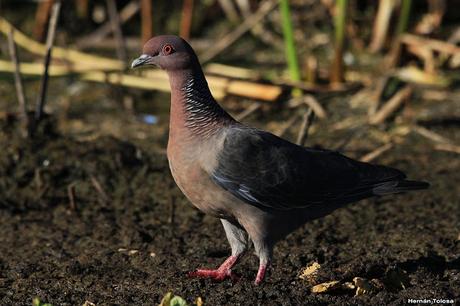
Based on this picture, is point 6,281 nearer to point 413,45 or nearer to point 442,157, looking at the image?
point 442,157

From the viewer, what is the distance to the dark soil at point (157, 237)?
4.29 m

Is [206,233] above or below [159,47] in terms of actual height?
below

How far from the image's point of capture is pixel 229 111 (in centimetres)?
733

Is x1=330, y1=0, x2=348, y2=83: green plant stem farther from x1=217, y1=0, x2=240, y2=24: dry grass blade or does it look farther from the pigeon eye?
the pigeon eye

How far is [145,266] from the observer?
471 centimetres

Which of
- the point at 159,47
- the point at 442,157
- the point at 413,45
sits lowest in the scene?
the point at 442,157

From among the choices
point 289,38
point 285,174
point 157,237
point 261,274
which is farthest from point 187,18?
point 261,274

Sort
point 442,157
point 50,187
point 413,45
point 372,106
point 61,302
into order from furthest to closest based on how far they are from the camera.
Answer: point 413,45 → point 372,106 → point 442,157 → point 50,187 → point 61,302

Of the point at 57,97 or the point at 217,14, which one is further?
the point at 217,14

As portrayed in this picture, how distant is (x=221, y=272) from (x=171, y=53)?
116cm

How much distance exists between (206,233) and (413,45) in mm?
3637

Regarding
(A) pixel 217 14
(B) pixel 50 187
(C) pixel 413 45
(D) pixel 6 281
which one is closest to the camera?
(D) pixel 6 281

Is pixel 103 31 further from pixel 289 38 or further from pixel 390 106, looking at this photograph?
pixel 390 106

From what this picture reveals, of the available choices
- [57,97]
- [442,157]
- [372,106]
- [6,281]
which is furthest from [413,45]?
[6,281]
